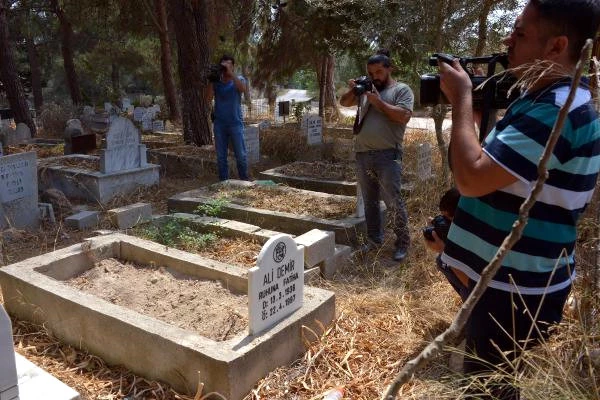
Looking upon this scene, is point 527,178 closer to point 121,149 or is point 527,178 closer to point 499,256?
point 499,256

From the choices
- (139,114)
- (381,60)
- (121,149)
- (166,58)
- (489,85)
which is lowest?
(121,149)

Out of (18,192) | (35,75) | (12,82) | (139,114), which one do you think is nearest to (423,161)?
(18,192)

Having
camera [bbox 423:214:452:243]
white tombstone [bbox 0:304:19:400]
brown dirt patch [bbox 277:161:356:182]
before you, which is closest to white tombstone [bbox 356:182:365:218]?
brown dirt patch [bbox 277:161:356:182]

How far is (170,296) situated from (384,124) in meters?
2.19

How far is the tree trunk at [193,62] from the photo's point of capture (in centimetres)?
948

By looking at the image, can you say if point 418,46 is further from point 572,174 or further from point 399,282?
point 572,174

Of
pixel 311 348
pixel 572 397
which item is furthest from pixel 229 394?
pixel 572 397

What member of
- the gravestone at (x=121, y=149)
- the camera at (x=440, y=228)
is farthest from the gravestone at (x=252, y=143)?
the camera at (x=440, y=228)

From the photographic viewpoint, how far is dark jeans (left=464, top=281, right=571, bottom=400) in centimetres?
158

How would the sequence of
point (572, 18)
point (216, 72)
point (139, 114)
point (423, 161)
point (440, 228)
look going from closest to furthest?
point (572, 18) → point (440, 228) → point (423, 161) → point (216, 72) → point (139, 114)

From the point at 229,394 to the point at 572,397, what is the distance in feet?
4.91

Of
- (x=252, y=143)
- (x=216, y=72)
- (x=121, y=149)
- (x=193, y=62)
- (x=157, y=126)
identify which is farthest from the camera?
(x=157, y=126)

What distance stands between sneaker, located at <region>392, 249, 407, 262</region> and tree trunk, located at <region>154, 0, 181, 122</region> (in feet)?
36.2

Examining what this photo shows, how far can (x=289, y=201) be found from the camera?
552 cm
